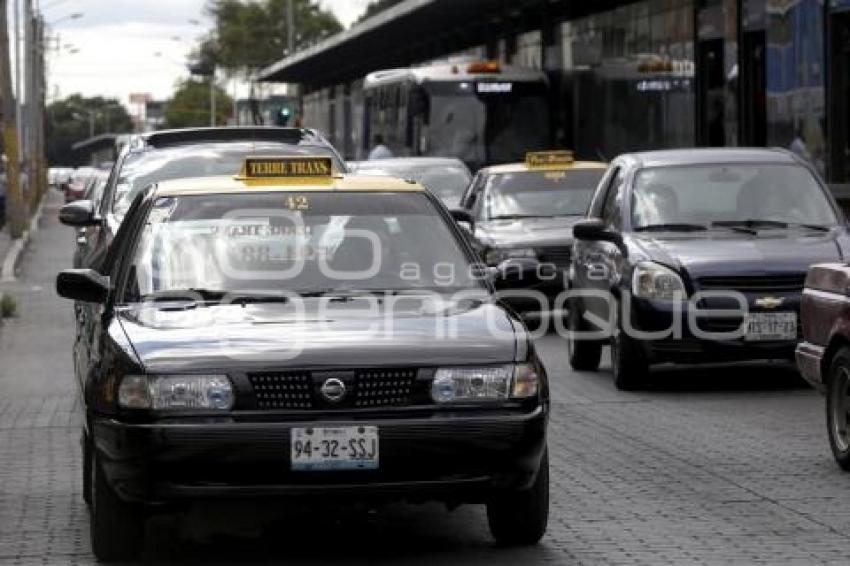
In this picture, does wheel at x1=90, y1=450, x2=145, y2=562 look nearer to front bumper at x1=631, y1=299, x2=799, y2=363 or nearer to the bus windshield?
front bumper at x1=631, y1=299, x2=799, y2=363

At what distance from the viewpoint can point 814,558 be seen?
8227 millimetres

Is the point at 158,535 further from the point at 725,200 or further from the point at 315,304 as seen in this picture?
the point at 725,200

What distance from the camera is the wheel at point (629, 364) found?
1494 centimetres

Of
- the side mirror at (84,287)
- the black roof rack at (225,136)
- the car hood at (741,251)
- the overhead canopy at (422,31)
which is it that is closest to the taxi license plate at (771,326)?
the car hood at (741,251)

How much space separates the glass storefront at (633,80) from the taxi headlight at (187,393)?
1099 inches

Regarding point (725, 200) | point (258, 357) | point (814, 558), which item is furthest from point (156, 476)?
point (725, 200)

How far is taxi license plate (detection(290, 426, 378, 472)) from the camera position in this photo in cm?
774

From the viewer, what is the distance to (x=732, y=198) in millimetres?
15719

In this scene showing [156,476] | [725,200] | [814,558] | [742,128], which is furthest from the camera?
[742,128]

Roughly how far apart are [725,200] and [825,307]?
197 inches

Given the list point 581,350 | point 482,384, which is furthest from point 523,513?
point 581,350

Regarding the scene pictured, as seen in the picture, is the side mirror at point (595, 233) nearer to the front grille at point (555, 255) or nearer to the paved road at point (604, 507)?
the paved road at point (604, 507)

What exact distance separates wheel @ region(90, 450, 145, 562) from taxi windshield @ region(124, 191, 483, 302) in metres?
1.01

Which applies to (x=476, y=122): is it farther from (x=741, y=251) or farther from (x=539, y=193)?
(x=741, y=251)
